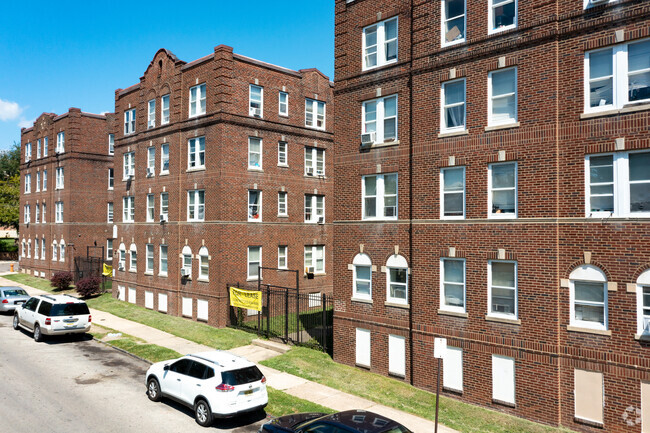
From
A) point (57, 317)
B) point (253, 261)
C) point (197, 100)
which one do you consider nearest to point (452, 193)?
point (253, 261)

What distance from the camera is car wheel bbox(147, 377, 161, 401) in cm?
1495

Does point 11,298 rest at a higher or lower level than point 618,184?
lower

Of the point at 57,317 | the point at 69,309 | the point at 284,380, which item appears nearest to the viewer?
the point at 284,380

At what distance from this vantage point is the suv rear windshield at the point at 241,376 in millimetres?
13070

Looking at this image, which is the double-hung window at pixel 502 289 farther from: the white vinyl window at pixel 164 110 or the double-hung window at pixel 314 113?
the white vinyl window at pixel 164 110

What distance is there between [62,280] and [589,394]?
3759 cm

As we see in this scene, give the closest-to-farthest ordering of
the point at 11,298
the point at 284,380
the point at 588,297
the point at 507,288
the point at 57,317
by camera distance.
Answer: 1. the point at 588,297
2. the point at 507,288
3. the point at 284,380
4. the point at 57,317
5. the point at 11,298

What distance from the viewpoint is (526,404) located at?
1443 centimetres

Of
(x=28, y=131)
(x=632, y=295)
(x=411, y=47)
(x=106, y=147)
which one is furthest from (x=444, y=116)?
(x=28, y=131)

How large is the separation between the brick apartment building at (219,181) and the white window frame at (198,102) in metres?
0.07

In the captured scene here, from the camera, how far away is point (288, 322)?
82.4ft

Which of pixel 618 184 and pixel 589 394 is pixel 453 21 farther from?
pixel 589 394

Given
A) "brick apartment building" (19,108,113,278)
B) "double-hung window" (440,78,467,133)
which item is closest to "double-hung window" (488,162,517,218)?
"double-hung window" (440,78,467,133)

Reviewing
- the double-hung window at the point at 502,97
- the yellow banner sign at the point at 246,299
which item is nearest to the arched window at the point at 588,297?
the double-hung window at the point at 502,97
